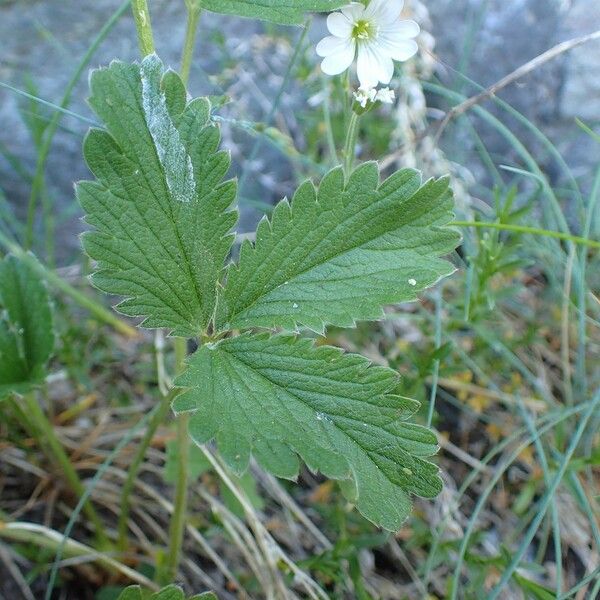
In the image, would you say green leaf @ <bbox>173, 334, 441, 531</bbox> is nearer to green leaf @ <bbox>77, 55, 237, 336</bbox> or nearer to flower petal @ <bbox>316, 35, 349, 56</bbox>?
green leaf @ <bbox>77, 55, 237, 336</bbox>

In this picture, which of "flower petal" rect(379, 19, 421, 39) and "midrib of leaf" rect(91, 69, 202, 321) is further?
"flower petal" rect(379, 19, 421, 39)

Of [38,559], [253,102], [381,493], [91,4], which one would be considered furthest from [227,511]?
[91,4]

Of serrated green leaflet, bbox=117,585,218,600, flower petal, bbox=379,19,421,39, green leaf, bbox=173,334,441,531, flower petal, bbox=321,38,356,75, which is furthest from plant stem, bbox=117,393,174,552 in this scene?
flower petal, bbox=379,19,421,39

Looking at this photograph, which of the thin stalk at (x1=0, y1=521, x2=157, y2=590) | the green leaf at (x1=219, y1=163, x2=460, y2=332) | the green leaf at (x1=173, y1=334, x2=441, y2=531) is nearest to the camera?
the green leaf at (x1=173, y1=334, x2=441, y2=531)

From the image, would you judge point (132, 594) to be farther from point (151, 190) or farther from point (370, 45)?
point (370, 45)

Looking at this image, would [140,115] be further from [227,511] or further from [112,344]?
[112,344]

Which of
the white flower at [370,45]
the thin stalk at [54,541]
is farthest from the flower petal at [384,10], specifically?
the thin stalk at [54,541]

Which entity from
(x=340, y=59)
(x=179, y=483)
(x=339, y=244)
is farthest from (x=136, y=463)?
(x=340, y=59)
